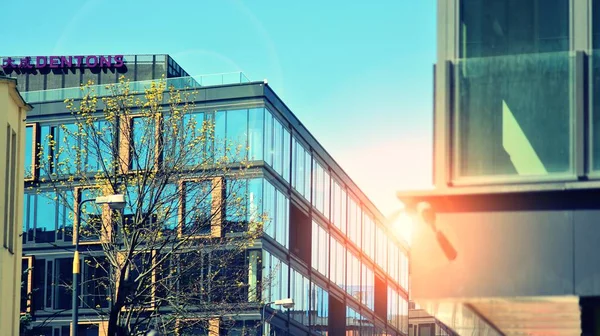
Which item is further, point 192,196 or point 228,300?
point 228,300

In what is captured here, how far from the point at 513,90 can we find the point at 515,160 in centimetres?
66

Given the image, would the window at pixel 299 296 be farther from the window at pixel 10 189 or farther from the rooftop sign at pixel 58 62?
the window at pixel 10 189

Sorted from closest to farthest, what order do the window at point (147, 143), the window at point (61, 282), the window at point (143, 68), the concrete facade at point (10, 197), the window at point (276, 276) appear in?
the concrete facade at point (10, 197)
the window at point (147, 143)
the window at point (276, 276)
the window at point (61, 282)
the window at point (143, 68)

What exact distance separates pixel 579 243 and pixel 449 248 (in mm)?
1181

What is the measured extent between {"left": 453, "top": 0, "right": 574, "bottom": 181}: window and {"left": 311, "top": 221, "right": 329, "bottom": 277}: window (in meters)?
57.8

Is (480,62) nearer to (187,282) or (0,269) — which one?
(0,269)

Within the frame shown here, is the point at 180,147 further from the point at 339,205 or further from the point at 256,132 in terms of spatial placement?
the point at 339,205

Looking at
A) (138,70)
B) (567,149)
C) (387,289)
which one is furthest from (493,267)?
(387,289)

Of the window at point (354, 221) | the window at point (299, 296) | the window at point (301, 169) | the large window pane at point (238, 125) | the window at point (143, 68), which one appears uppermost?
the window at point (143, 68)

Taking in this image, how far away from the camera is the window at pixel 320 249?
69500 mm

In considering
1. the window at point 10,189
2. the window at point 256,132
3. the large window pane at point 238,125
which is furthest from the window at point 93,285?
the window at point 10,189

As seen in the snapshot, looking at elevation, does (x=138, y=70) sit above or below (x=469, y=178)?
above

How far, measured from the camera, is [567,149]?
1071 centimetres

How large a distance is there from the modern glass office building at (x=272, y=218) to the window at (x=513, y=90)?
4068 centimetres
